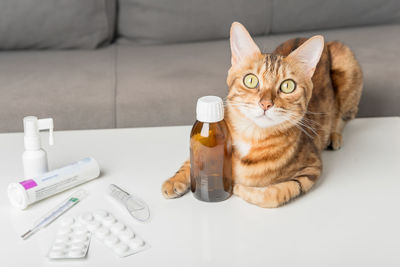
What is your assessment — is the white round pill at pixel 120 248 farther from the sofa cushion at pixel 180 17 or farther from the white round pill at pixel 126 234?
the sofa cushion at pixel 180 17

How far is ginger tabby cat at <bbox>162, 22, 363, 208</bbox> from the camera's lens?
0.93 meters

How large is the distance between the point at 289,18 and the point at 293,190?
1361mm

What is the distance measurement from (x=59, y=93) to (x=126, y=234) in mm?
909

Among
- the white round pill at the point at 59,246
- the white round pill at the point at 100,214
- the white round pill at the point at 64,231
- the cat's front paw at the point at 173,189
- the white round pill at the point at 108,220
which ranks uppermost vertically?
the cat's front paw at the point at 173,189

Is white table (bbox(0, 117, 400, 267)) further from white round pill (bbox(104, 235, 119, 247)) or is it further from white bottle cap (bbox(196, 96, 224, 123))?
white bottle cap (bbox(196, 96, 224, 123))

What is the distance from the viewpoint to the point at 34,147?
0.97 metres

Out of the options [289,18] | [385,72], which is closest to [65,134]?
[385,72]

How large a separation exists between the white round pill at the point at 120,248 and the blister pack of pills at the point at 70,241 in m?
0.05

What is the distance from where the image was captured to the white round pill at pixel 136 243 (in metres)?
0.82

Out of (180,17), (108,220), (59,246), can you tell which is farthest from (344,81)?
(180,17)

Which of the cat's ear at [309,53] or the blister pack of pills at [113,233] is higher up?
the cat's ear at [309,53]

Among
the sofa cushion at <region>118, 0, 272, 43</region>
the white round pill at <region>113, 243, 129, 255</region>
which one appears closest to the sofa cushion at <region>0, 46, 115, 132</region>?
the sofa cushion at <region>118, 0, 272, 43</region>

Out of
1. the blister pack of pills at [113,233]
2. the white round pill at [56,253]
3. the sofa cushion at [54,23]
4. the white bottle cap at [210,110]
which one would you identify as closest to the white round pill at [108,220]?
the blister pack of pills at [113,233]

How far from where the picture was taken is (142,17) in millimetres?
2088
